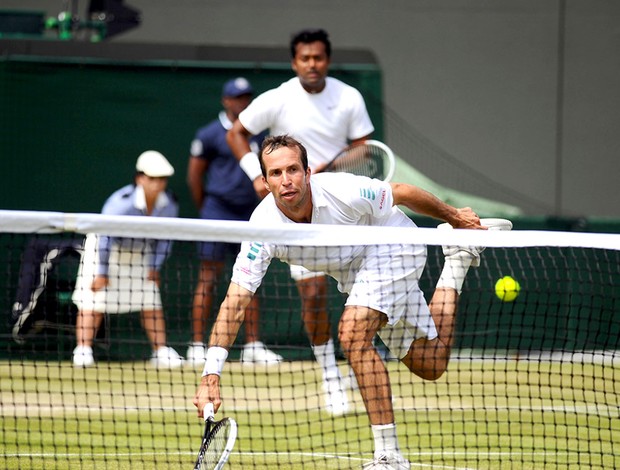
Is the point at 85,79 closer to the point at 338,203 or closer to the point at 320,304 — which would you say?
the point at 320,304

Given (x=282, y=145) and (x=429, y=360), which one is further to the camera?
(x=429, y=360)

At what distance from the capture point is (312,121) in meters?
7.98

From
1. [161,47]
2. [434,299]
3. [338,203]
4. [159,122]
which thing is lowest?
[434,299]

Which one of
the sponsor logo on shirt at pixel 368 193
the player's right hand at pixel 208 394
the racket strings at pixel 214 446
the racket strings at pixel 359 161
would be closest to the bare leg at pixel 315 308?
the racket strings at pixel 359 161

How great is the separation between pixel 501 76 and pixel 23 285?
7.60 meters

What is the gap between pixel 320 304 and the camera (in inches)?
316

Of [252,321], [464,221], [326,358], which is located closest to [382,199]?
[464,221]

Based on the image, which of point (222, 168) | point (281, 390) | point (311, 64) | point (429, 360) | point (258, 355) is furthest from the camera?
point (222, 168)

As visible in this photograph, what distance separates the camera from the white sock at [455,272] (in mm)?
6211

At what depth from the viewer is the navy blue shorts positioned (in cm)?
998

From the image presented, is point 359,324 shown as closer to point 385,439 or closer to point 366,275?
point 366,275

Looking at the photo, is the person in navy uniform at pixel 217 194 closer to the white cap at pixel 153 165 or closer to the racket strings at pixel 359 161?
the white cap at pixel 153 165

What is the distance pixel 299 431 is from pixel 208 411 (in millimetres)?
2195

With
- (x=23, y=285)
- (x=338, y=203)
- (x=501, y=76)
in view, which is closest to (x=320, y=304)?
(x=338, y=203)
